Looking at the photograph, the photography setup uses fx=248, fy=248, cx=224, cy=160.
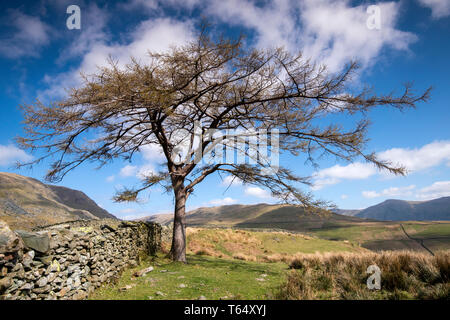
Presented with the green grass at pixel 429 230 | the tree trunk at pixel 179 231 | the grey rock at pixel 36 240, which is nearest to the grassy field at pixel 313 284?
the grey rock at pixel 36 240

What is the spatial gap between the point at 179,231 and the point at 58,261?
21.7ft

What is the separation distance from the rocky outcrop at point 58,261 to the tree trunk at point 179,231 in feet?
8.70

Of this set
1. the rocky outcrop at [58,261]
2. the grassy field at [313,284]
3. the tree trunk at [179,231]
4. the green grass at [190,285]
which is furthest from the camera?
the tree trunk at [179,231]

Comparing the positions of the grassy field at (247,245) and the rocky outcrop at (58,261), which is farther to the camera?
the grassy field at (247,245)

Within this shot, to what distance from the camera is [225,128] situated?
13234mm

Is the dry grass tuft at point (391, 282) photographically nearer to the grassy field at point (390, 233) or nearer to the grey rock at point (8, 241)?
the grey rock at point (8, 241)

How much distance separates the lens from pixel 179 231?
1223cm

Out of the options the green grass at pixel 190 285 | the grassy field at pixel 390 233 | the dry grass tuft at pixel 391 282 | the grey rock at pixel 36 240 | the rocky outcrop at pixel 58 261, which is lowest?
the grassy field at pixel 390 233

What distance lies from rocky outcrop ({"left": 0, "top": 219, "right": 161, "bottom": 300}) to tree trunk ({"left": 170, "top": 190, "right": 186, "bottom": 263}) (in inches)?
104

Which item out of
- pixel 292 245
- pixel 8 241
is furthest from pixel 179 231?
pixel 292 245

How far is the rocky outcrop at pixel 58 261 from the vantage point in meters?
4.58

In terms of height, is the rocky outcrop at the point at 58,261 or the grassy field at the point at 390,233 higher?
the rocky outcrop at the point at 58,261

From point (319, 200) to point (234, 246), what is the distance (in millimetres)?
13576

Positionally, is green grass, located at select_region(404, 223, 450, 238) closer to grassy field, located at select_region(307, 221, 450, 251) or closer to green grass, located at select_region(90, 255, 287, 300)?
grassy field, located at select_region(307, 221, 450, 251)
